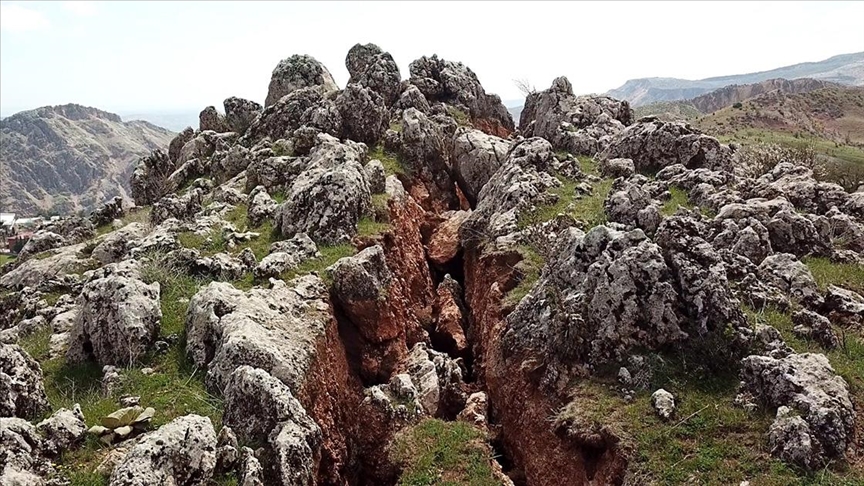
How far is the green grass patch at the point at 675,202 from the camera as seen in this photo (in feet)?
65.9

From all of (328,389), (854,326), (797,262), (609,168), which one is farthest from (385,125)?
(854,326)

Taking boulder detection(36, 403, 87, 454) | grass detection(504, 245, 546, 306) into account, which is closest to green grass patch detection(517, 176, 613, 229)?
grass detection(504, 245, 546, 306)

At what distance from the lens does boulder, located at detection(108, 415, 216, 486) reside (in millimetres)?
9109

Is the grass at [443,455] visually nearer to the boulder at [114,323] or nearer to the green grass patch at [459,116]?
the boulder at [114,323]

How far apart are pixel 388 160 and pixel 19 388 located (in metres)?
19.1

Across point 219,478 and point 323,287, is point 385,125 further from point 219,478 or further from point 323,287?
point 219,478

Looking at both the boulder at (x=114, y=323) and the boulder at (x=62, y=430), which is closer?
the boulder at (x=62, y=430)

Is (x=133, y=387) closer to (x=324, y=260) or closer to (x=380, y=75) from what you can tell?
(x=324, y=260)

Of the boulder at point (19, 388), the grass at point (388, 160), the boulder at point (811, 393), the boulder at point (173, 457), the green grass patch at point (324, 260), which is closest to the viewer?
the boulder at point (173, 457)

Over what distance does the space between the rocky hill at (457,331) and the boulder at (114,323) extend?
0.07m

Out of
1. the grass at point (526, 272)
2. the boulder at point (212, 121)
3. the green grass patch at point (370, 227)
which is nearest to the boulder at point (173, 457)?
the grass at point (526, 272)

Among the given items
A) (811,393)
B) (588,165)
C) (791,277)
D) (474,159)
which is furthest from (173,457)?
(588,165)

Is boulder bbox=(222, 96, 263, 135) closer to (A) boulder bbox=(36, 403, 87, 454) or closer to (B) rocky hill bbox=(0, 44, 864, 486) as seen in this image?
(B) rocky hill bbox=(0, 44, 864, 486)

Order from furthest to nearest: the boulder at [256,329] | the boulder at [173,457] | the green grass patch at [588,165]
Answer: the green grass patch at [588,165]
the boulder at [256,329]
the boulder at [173,457]
